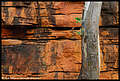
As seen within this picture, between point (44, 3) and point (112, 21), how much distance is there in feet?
6.94

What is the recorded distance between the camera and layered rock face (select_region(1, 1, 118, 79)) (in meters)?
3.07

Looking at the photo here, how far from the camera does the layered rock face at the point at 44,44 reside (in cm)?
307

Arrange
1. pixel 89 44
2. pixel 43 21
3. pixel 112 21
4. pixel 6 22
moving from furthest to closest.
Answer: pixel 112 21 → pixel 43 21 → pixel 6 22 → pixel 89 44

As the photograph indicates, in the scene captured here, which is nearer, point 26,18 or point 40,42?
point 26,18

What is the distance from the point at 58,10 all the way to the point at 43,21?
0.51 m

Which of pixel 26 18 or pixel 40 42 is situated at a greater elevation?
pixel 26 18

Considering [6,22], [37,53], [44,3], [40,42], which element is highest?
[44,3]

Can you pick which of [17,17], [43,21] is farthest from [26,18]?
[43,21]

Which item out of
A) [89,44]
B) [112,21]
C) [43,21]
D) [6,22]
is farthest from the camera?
[112,21]

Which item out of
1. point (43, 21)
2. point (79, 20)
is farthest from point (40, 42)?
point (79, 20)

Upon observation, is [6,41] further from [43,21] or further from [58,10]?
[58,10]

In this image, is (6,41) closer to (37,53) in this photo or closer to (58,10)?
(37,53)

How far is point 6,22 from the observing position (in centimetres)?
292

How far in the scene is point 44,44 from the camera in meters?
3.16
